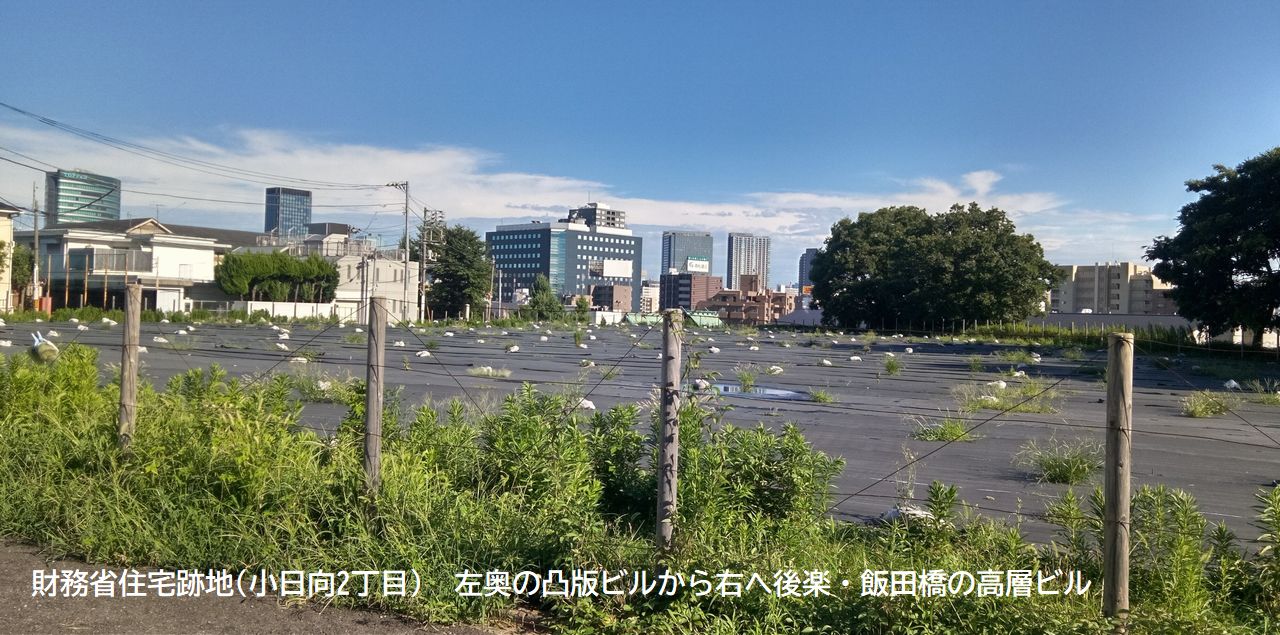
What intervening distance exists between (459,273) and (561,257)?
90904 mm

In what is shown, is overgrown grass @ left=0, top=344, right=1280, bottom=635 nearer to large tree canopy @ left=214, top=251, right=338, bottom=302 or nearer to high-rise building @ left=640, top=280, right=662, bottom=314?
large tree canopy @ left=214, top=251, right=338, bottom=302

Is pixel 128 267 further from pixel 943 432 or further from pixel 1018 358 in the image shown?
pixel 943 432

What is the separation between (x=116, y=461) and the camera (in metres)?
5.62

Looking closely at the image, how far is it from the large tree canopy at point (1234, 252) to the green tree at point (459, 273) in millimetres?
42329

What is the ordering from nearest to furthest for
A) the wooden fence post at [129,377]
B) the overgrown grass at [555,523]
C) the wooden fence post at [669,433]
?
the overgrown grass at [555,523] < the wooden fence post at [669,433] < the wooden fence post at [129,377]

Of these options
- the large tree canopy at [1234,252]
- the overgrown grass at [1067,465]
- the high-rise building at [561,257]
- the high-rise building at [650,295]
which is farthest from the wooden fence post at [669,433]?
the high-rise building at [561,257]

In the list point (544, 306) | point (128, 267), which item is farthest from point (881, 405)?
point (128, 267)

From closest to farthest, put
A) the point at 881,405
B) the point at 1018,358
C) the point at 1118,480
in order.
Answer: the point at 1118,480 → the point at 881,405 → the point at 1018,358

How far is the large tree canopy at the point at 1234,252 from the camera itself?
32.2 m

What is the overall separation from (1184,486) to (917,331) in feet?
171

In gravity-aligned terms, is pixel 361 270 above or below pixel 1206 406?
above

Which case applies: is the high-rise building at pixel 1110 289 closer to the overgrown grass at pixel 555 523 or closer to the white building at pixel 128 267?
the white building at pixel 128 267

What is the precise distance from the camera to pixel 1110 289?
132m

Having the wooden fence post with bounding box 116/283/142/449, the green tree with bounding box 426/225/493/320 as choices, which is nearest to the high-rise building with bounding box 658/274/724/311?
the green tree with bounding box 426/225/493/320
